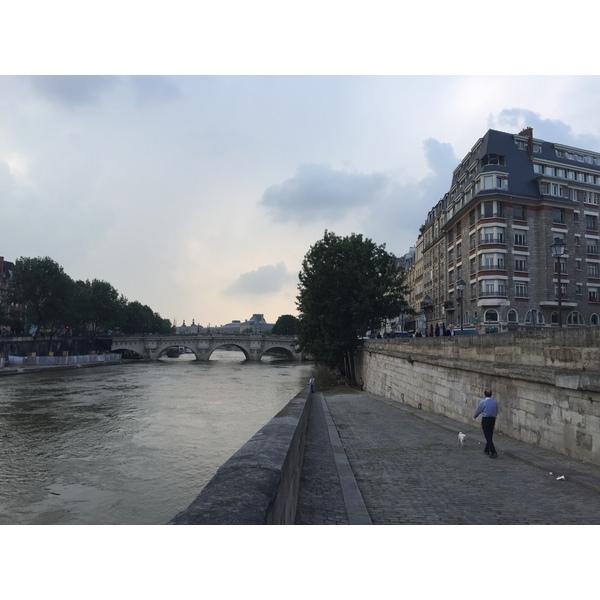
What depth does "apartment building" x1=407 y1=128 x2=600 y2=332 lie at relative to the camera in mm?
36875

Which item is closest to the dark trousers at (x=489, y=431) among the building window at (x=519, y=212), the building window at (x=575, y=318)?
the building window at (x=519, y=212)

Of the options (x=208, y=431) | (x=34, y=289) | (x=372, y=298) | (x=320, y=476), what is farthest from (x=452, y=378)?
(x=34, y=289)

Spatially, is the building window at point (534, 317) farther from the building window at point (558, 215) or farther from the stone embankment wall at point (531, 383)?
the stone embankment wall at point (531, 383)

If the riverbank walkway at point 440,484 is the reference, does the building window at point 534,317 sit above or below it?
above

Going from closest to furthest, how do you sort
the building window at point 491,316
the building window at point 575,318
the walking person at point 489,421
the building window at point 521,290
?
the walking person at point 489,421, the building window at point 491,316, the building window at point 521,290, the building window at point 575,318

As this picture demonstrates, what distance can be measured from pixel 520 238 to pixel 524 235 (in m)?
0.40

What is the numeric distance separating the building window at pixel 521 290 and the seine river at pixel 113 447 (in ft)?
62.8

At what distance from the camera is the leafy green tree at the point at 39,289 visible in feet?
215

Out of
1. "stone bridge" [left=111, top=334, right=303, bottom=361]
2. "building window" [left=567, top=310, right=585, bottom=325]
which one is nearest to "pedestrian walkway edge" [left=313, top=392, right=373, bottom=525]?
"building window" [left=567, top=310, right=585, bottom=325]

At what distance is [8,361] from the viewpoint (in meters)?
56.6

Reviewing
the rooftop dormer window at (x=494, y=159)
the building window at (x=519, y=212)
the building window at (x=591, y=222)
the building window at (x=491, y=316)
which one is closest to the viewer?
the building window at (x=491, y=316)

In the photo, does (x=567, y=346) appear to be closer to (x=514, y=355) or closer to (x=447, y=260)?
(x=514, y=355)

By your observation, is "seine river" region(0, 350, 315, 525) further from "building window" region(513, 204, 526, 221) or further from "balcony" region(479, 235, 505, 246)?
"building window" region(513, 204, 526, 221)

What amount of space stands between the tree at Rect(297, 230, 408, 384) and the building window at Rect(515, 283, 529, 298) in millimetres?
9286
